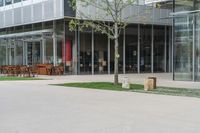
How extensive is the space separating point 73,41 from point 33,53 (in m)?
5.53

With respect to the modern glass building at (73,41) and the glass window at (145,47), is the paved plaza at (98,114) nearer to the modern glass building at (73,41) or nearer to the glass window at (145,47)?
the modern glass building at (73,41)

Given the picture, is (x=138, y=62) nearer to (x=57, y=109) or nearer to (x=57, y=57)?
(x=57, y=57)

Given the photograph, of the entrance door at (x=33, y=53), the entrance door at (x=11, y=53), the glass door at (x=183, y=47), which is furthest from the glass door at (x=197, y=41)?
the entrance door at (x=11, y=53)

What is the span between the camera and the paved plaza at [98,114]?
32.7 ft

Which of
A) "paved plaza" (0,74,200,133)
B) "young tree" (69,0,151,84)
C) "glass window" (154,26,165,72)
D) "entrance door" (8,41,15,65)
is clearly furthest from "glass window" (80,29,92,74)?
"paved plaza" (0,74,200,133)

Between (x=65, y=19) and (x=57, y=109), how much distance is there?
74.8 ft

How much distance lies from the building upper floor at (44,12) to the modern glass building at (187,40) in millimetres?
5470

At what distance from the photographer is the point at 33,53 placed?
40.6 metres

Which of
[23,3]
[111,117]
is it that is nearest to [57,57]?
[23,3]

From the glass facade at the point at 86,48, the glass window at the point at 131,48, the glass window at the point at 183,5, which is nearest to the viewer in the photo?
the glass window at the point at 183,5

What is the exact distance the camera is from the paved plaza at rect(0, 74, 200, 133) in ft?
32.7

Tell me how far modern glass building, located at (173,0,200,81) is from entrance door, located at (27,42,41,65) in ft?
52.6

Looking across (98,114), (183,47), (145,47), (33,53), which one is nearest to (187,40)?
(183,47)

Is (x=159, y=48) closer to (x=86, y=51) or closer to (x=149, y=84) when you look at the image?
(x=86, y=51)
